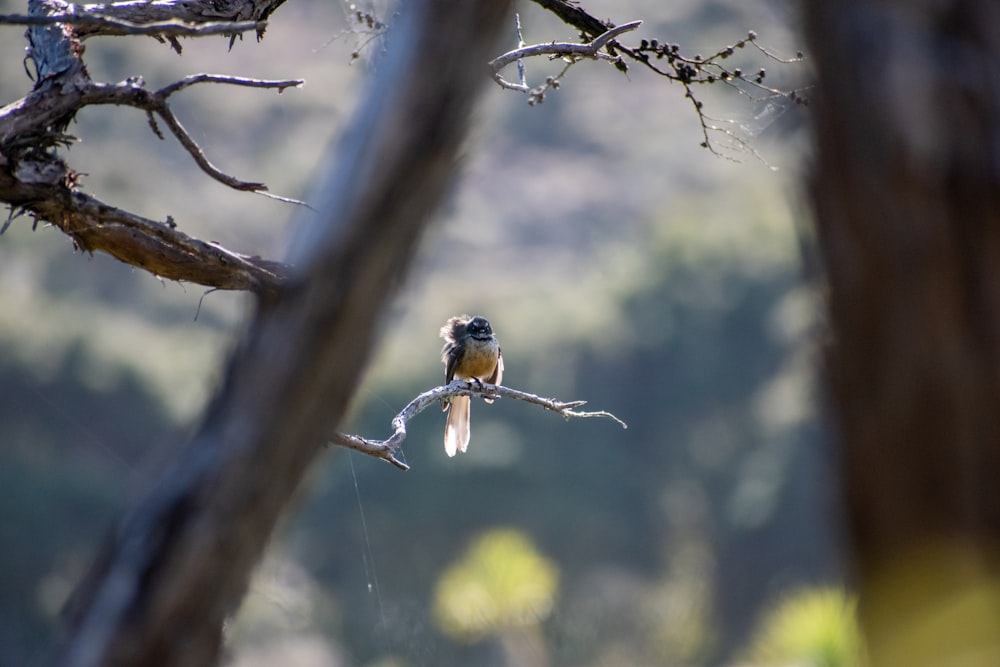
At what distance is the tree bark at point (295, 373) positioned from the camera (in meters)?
2.48

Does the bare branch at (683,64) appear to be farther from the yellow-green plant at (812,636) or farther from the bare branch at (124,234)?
the yellow-green plant at (812,636)

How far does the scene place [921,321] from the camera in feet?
6.91

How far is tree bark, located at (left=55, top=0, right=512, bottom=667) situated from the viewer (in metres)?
2.48

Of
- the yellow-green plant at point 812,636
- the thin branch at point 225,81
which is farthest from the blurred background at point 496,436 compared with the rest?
the thin branch at point 225,81

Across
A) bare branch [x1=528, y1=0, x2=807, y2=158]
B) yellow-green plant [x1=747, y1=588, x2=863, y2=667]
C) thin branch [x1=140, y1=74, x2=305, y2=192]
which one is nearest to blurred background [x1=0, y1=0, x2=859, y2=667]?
yellow-green plant [x1=747, y1=588, x2=863, y2=667]

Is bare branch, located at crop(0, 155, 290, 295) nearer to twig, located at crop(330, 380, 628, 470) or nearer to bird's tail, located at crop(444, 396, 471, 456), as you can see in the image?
twig, located at crop(330, 380, 628, 470)

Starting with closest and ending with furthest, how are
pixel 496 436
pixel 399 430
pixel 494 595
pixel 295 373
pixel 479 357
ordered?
pixel 295 373 → pixel 399 430 → pixel 479 357 → pixel 494 595 → pixel 496 436

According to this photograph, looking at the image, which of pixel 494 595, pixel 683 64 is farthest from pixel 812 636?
pixel 683 64

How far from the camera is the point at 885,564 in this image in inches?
85.0

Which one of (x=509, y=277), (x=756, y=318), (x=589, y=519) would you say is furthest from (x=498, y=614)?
(x=509, y=277)

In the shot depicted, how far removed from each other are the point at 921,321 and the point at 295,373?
1333mm

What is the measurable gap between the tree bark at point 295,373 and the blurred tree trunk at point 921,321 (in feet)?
3.16

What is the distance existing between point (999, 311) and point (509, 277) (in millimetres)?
49748

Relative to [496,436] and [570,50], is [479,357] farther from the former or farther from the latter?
[496,436]
